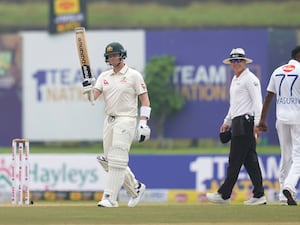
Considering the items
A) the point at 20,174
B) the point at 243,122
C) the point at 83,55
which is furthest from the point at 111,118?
the point at 20,174

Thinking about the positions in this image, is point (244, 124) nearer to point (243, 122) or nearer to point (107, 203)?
point (243, 122)

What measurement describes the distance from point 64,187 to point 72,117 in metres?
19.9

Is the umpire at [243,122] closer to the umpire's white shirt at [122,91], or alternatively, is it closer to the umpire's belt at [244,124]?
the umpire's belt at [244,124]

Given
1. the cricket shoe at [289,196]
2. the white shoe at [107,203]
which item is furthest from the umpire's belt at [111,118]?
the cricket shoe at [289,196]

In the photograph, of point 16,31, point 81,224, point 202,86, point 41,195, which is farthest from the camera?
point 16,31

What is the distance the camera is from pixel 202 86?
130 ft

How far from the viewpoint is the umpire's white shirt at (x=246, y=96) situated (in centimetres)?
1320

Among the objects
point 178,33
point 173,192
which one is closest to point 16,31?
point 178,33

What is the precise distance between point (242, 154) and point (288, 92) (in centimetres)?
97

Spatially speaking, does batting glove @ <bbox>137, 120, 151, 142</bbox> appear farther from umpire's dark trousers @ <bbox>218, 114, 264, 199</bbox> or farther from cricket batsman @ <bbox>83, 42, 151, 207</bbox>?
umpire's dark trousers @ <bbox>218, 114, 264, 199</bbox>

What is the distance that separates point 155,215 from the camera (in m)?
11.2

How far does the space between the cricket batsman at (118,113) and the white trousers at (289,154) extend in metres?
1.52

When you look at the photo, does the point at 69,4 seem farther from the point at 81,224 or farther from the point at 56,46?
the point at 81,224

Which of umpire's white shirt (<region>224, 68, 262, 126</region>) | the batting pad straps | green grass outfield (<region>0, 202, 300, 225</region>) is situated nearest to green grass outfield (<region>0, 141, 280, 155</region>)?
umpire's white shirt (<region>224, 68, 262, 126</region>)
